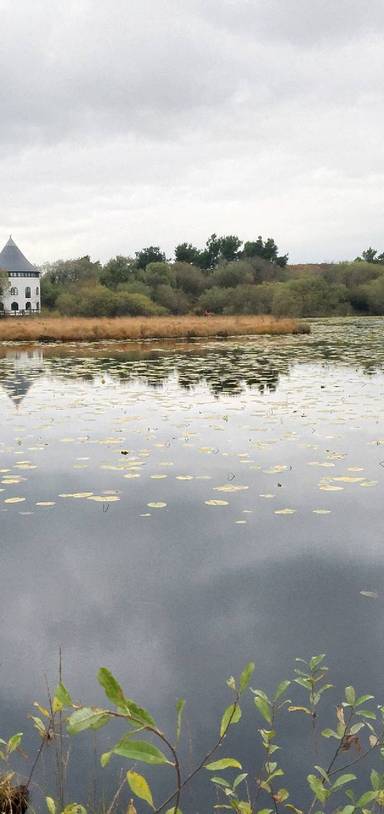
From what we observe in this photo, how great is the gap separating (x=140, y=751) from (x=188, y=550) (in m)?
4.06

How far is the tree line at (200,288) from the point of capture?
58047 mm

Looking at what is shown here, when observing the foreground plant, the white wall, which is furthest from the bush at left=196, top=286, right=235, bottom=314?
the foreground plant

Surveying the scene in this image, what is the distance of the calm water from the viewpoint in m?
3.69

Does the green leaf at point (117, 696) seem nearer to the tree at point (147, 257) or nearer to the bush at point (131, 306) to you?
the bush at point (131, 306)

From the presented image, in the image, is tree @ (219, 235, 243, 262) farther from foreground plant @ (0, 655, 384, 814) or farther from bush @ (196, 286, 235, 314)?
foreground plant @ (0, 655, 384, 814)

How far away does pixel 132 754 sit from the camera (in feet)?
4.43

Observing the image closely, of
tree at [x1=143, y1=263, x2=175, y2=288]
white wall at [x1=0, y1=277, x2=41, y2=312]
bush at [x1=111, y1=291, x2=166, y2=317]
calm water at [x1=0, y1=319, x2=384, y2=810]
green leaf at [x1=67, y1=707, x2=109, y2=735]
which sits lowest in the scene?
calm water at [x1=0, y1=319, x2=384, y2=810]

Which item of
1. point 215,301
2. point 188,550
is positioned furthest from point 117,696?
point 215,301

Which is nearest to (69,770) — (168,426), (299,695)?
(299,695)

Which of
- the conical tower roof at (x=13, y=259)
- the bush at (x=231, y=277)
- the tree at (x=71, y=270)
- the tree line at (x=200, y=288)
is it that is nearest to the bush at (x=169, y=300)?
the tree line at (x=200, y=288)

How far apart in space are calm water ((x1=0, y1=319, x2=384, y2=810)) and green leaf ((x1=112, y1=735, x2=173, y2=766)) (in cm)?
173

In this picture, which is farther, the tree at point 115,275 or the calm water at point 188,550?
the tree at point 115,275

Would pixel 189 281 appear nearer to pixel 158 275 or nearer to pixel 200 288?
pixel 200 288

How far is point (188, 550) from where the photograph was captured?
5.40 m
